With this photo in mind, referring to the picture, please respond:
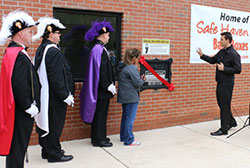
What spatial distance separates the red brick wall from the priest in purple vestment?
1.75ft

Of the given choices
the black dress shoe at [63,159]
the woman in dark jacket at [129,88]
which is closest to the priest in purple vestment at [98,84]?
the woman in dark jacket at [129,88]

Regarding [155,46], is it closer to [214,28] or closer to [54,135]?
[214,28]

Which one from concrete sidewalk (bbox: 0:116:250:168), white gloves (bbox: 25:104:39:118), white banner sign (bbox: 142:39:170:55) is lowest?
concrete sidewalk (bbox: 0:116:250:168)

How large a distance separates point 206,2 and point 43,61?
4418 millimetres

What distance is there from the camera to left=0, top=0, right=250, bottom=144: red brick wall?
17.1 feet

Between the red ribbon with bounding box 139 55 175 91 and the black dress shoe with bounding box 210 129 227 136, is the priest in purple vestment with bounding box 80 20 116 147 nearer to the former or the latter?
the red ribbon with bounding box 139 55 175 91

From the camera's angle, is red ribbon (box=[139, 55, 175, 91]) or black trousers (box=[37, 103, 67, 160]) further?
red ribbon (box=[139, 55, 175, 91])

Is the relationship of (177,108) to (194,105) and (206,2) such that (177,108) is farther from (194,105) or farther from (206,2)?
(206,2)

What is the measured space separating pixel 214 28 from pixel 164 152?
3.63 meters

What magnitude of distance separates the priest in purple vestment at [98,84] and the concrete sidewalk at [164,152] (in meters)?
0.44

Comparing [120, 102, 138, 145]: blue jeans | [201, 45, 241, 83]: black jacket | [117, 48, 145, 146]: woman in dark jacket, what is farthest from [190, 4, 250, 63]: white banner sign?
[120, 102, 138, 145]: blue jeans

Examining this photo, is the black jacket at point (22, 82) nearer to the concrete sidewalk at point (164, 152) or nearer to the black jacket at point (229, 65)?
the concrete sidewalk at point (164, 152)

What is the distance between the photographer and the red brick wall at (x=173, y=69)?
521 centimetres

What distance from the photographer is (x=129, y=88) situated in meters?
4.87
